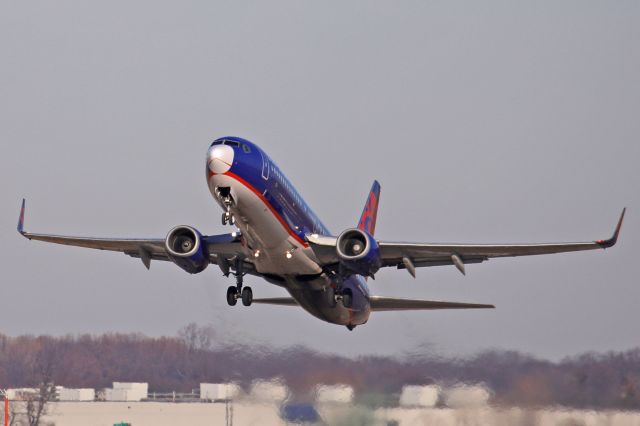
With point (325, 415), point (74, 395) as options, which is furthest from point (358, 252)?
point (74, 395)

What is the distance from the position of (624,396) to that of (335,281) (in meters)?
9.35

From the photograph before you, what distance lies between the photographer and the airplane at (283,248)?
35.3 meters

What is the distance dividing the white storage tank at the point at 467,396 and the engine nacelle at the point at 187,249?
325 inches

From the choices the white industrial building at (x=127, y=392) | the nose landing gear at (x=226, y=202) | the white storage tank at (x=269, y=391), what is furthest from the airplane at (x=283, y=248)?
the white industrial building at (x=127, y=392)

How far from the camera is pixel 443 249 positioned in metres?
38.8

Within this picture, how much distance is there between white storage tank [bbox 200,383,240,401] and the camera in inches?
1572

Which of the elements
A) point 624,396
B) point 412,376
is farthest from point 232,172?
point 624,396

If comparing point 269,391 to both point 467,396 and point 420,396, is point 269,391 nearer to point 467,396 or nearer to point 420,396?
point 420,396

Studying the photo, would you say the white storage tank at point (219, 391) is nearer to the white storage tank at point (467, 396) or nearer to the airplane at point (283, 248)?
the airplane at point (283, 248)

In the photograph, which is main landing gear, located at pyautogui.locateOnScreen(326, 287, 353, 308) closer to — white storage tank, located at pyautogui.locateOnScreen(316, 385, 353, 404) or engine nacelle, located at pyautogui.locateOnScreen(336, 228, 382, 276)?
engine nacelle, located at pyautogui.locateOnScreen(336, 228, 382, 276)

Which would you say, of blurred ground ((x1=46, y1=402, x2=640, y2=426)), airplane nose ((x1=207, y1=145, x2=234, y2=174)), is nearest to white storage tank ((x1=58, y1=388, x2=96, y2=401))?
blurred ground ((x1=46, y1=402, x2=640, y2=426))

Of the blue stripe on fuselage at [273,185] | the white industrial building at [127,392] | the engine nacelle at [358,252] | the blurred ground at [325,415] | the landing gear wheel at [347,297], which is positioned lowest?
the blurred ground at [325,415]

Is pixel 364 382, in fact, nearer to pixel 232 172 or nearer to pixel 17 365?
pixel 232 172

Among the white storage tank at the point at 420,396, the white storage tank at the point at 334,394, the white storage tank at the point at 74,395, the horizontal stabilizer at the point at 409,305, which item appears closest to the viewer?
the white storage tank at the point at 420,396
